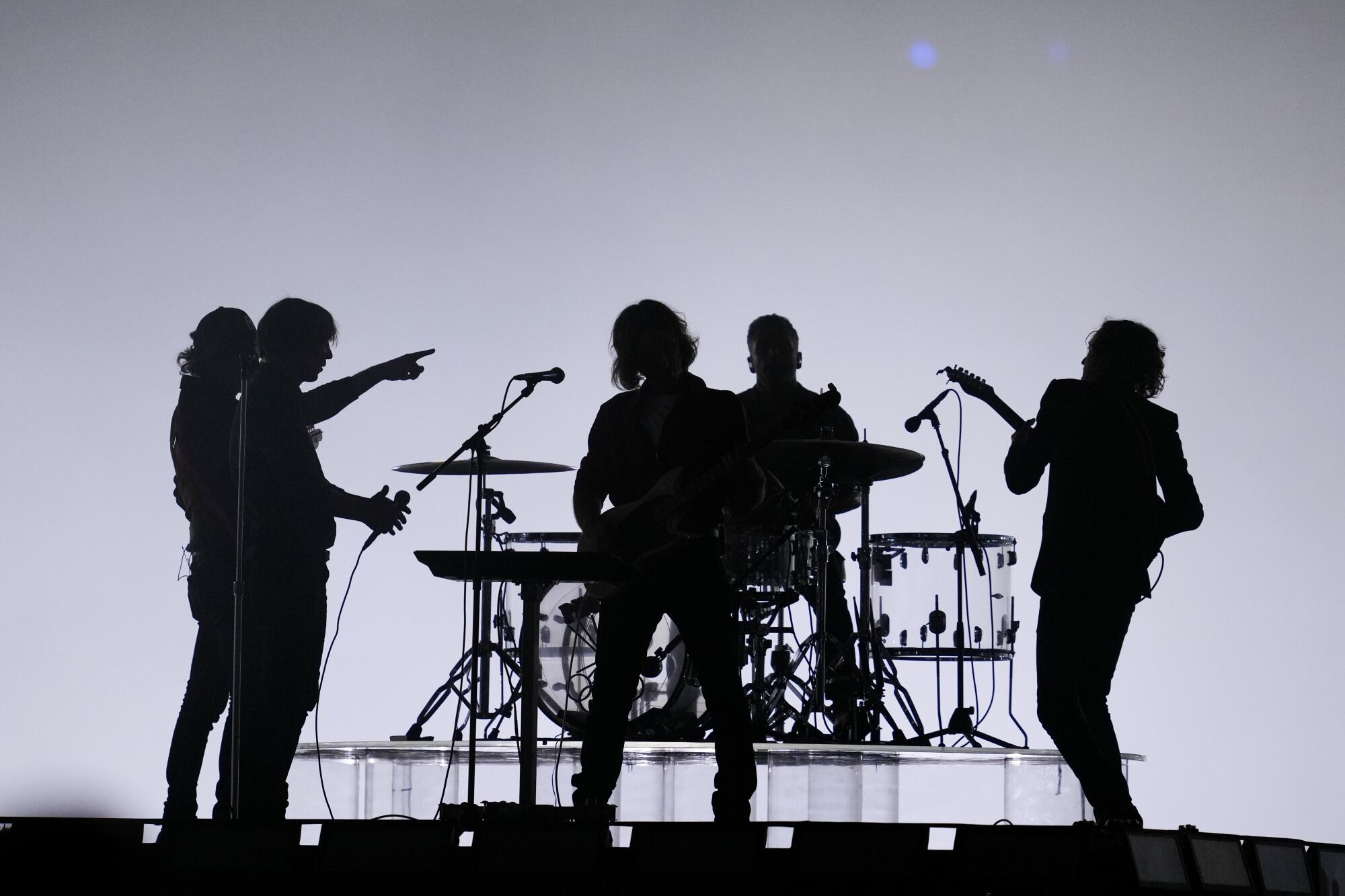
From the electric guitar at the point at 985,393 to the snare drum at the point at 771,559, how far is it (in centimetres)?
161

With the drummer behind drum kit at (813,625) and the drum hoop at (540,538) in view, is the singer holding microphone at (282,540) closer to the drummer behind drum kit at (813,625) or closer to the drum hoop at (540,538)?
the drummer behind drum kit at (813,625)

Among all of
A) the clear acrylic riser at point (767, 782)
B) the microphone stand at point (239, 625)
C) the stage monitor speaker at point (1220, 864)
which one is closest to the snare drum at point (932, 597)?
the clear acrylic riser at point (767, 782)

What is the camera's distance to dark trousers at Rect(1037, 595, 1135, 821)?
144 inches

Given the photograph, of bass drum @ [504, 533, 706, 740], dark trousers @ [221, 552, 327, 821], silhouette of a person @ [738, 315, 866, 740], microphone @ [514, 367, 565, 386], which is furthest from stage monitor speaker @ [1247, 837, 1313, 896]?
bass drum @ [504, 533, 706, 740]

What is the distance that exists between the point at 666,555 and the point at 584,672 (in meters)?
3.15

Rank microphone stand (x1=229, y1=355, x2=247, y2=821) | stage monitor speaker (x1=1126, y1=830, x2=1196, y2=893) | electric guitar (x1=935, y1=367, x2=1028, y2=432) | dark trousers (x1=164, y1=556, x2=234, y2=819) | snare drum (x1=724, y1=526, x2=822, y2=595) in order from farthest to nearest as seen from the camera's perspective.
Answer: snare drum (x1=724, y1=526, x2=822, y2=595) → electric guitar (x1=935, y1=367, x2=1028, y2=432) → dark trousers (x1=164, y1=556, x2=234, y2=819) → microphone stand (x1=229, y1=355, x2=247, y2=821) → stage monitor speaker (x1=1126, y1=830, x2=1196, y2=893)

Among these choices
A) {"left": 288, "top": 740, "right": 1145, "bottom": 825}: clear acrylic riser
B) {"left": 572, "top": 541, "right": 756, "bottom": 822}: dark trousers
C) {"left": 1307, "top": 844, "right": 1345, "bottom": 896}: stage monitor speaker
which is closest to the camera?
{"left": 1307, "top": 844, "right": 1345, "bottom": 896}: stage monitor speaker

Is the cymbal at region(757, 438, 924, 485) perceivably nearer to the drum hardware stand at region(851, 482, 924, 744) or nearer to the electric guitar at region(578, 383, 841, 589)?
the drum hardware stand at region(851, 482, 924, 744)

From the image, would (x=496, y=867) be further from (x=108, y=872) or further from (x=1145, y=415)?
(x=1145, y=415)

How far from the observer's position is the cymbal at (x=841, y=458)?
18.8 feet

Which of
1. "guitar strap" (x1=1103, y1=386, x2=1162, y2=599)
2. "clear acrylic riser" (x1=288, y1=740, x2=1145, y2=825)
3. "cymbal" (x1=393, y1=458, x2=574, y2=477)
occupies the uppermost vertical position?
"cymbal" (x1=393, y1=458, x2=574, y2=477)

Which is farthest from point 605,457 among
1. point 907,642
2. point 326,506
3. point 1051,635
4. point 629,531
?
point 907,642

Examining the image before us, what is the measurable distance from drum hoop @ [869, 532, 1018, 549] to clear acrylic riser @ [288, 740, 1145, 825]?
202 centimetres

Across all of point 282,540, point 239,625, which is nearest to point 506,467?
point 282,540
